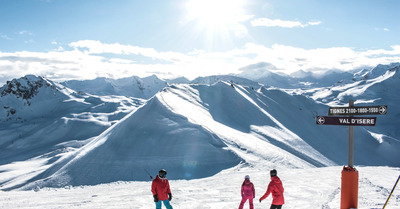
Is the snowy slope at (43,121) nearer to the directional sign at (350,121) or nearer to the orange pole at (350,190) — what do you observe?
the directional sign at (350,121)

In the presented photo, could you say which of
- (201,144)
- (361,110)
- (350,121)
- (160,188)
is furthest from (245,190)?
(201,144)

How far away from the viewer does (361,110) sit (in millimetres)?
7535

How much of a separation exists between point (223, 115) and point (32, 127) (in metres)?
105

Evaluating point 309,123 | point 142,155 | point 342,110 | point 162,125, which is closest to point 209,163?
point 142,155

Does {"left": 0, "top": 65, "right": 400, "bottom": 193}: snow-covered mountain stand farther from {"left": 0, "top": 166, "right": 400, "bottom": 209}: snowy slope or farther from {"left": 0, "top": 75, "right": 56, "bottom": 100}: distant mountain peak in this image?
{"left": 0, "top": 75, "right": 56, "bottom": 100}: distant mountain peak

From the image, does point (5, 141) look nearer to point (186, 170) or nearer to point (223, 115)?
point (223, 115)

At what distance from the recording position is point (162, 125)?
29.5 m

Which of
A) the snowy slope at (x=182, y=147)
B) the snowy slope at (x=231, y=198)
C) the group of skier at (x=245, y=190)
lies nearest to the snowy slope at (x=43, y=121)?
the snowy slope at (x=182, y=147)

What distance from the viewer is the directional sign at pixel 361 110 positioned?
727cm

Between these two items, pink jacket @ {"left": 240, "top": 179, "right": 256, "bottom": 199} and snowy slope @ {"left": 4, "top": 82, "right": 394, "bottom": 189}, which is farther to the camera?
snowy slope @ {"left": 4, "top": 82, "right": 394, "bottom": 189}

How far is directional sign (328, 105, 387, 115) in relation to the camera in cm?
727

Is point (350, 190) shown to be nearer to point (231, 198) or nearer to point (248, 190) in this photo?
point (248, 190)

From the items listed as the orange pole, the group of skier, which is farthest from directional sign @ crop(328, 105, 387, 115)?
the group of skier

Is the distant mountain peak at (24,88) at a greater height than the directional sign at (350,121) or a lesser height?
greater
